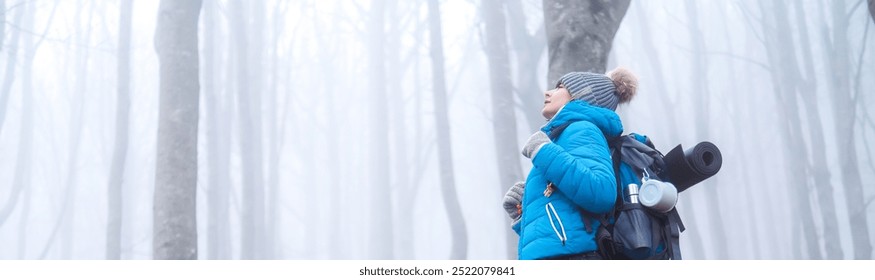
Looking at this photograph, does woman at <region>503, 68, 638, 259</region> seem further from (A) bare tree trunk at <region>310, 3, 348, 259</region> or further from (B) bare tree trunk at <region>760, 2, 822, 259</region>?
(A) bare tree trunk at <region>310, 3, 348, 259</region>

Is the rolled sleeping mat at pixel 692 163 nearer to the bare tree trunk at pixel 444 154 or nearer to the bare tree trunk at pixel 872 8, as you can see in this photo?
the bare tree trunk at pixel 872 8

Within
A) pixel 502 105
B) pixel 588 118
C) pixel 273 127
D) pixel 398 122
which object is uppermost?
pixel 398 122

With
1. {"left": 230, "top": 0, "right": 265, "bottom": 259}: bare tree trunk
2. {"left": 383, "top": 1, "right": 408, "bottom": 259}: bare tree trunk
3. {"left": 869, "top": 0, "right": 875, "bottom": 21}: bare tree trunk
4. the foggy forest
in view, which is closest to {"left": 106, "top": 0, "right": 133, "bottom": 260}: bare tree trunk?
the foggy forest

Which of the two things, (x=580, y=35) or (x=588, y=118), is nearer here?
(x=588, y=118)

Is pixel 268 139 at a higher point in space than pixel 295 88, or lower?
lower

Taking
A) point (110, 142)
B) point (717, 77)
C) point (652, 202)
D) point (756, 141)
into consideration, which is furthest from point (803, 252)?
point (652, 202)

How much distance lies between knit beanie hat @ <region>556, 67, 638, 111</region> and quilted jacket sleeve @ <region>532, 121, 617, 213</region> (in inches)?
7.4

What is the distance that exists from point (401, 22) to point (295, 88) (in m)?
3.02

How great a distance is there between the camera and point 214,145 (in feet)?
40.5

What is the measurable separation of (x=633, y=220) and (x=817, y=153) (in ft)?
45.2

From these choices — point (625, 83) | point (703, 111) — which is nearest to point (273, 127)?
point (703, 111)

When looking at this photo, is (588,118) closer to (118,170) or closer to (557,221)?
(557,221)
